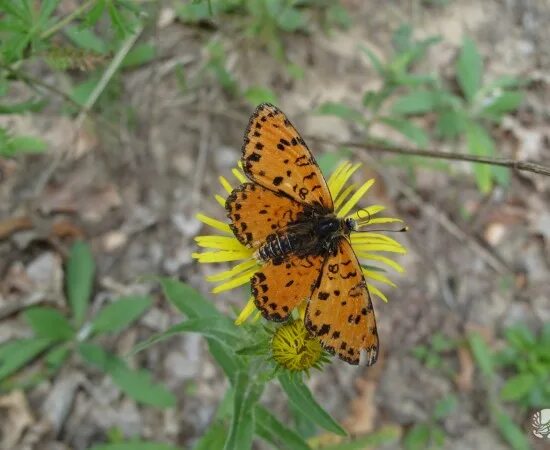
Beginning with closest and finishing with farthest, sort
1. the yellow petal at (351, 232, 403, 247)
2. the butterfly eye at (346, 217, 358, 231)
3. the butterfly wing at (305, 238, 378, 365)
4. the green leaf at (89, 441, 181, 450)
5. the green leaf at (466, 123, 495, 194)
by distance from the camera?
1. the butterfly wing at (305, 238, 378, 365)
2. the butterfly eye at (346, 217, 358, 231)
3. the yellow petal at (351, 232, 403, 247)
4. the green leaf at (89, 441, 181, 450)
5. the green leaf at (466, 123, 495, 194)

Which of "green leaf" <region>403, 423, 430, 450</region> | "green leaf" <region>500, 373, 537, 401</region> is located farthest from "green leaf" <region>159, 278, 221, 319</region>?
"green leaf" <region>500, 373, 537, 401</region>

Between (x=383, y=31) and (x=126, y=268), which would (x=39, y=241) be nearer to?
(x=126, y=268)

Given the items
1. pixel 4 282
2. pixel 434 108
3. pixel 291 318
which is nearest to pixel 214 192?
pixel 4 282

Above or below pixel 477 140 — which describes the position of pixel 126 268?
below

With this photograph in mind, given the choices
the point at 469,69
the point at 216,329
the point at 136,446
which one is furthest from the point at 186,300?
the point at 469,69

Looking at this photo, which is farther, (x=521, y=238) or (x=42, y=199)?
(x=521, y=238)

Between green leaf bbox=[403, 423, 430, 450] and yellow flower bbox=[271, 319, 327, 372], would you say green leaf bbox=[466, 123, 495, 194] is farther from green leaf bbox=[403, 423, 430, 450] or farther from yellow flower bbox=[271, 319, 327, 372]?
yellow flower bbox=[271, 319, 327, 372]

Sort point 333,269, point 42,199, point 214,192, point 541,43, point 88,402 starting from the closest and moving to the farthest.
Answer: point 333,269 → point 88,402 → point 42,199 → point 214,192 → point 541,43
